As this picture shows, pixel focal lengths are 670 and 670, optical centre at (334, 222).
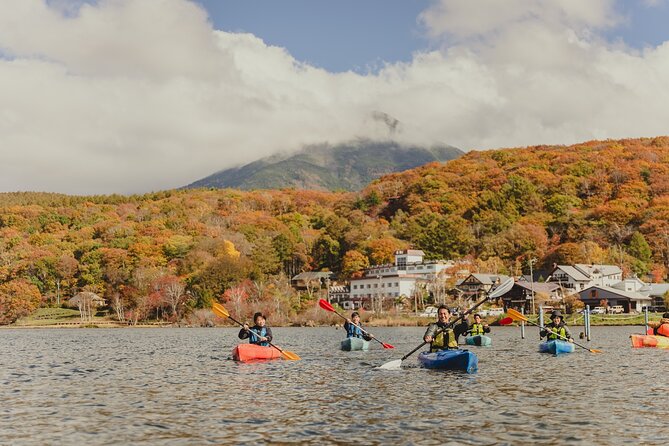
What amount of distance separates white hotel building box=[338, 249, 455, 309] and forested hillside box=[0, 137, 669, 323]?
393 centimetres

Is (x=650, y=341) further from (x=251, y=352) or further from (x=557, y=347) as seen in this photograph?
(x=251, y=352)

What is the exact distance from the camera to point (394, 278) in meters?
114

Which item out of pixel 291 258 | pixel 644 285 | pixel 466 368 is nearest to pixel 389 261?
pixel 291 258

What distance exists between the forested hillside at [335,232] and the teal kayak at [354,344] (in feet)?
194

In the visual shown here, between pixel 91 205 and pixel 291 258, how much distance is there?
54.4 m

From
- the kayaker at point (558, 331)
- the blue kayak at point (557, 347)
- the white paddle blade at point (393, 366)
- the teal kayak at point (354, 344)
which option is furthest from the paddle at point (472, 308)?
the kayaker at point (558, 331)

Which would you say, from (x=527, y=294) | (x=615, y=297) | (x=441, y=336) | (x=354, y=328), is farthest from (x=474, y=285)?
(x=441, y=336)

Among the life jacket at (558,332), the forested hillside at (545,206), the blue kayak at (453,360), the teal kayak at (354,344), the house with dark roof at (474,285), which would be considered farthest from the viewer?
the forested hillside at (545,206)

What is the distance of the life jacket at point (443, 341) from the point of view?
995 inches

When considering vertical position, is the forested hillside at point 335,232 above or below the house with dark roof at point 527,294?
above

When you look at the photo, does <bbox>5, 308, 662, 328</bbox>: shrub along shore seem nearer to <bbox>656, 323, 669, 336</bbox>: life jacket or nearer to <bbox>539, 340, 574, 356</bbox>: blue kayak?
<bbox>656, 323, 669, 336</bbox>: life jacket

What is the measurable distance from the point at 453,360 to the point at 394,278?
89.9 metres

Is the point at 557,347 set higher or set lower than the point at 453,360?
lower

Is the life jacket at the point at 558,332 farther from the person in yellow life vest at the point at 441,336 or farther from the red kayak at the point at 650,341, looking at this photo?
the person in yellow life vest at the point at 441,336
